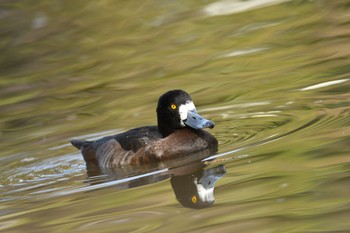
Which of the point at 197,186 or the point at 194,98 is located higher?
the point at 194,98

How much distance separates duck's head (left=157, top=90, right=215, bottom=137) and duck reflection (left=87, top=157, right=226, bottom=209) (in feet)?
2.45

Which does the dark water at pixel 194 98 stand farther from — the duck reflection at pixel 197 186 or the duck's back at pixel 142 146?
the duck's back at pixel 142 146

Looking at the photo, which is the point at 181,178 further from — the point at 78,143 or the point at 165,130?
the point at 78,143

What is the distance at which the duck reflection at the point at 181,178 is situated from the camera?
6756 mm

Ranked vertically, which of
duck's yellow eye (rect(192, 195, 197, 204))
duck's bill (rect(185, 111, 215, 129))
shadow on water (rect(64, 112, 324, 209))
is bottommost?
shadow on water (rect(64, 112, 324, 209))

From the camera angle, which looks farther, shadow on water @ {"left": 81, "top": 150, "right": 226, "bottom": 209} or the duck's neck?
the duck's neck

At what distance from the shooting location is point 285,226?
18.1 ft

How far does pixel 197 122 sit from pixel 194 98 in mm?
2413

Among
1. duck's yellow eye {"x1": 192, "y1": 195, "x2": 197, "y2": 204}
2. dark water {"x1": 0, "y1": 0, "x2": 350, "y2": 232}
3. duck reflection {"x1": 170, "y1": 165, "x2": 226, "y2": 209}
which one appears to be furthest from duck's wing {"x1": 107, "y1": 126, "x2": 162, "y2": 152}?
duck's yellow eye {"x1": 192, "y1": 195, "x2": 197, "y2": 204}

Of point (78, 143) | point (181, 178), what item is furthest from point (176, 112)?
point (181, 178)

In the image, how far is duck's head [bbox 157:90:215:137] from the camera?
30.9ft

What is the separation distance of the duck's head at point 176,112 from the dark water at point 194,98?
0.39 metres

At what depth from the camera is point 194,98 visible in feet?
38.1

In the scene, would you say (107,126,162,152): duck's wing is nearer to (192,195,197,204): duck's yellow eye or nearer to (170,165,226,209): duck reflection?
(170,165,226,209): duck reflection
